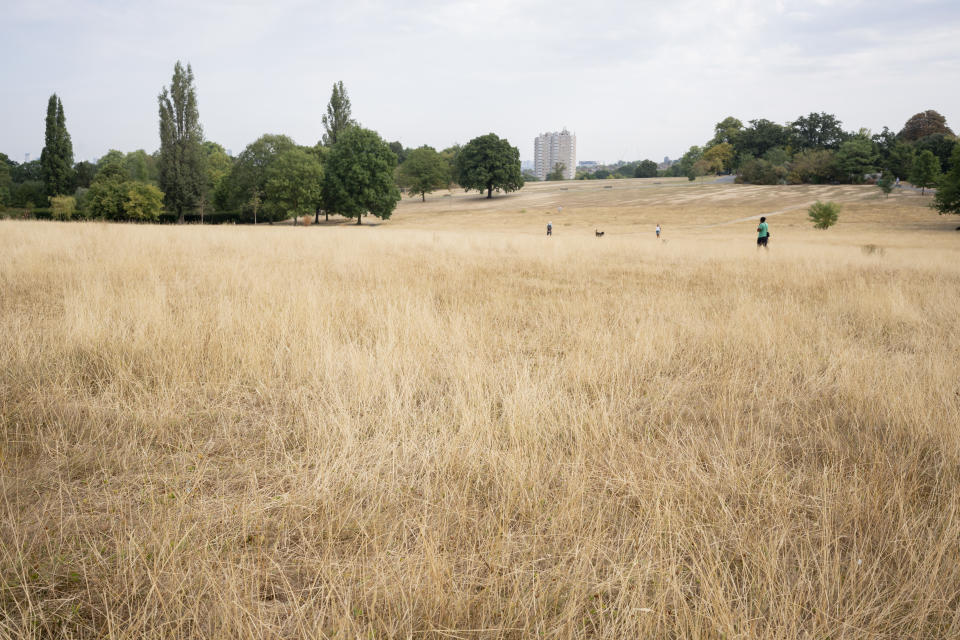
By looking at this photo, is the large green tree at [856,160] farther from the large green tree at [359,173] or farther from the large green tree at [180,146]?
the large green tree at [180,146]

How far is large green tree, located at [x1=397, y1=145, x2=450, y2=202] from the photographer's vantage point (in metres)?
89.1

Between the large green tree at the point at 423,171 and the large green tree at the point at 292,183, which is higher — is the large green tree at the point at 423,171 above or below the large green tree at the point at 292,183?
above

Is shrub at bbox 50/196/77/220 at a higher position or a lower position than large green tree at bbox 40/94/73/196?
lower

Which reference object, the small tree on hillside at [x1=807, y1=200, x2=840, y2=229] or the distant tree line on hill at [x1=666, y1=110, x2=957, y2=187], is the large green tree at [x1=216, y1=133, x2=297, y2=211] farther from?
the distant tree line on hill at [x1=666, y1=110, x2=957, y2=187]

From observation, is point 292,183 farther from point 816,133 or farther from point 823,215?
point 816,133

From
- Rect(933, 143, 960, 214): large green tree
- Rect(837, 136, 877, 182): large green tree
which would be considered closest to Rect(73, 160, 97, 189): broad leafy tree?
Rect(933, 143, 960, 214): large green tree

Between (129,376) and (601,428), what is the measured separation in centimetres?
372

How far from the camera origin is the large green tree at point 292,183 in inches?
1996

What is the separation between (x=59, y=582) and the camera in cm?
187

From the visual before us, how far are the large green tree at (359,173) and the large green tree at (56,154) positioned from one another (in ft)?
115

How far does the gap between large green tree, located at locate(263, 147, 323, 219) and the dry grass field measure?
4786 centimetres

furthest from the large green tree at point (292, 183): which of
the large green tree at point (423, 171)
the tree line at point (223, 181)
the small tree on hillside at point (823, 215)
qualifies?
the small tree on hillside at point (823, 215)

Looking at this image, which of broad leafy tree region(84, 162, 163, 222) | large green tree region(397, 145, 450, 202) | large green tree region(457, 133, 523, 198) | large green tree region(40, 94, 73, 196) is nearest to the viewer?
broad leafy tree region(84, 162, 163, 222)

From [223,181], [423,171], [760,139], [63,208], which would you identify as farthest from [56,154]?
[760,139]
